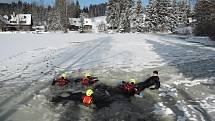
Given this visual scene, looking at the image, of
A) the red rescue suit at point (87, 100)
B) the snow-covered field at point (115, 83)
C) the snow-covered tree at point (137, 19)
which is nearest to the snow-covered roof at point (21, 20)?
the snow-covered tree at point (137, 19)

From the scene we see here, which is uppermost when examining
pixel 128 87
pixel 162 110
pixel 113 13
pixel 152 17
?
pixel 113 13

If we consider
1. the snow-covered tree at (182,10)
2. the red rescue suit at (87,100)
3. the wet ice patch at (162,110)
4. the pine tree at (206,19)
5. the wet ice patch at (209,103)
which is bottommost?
the wet ice patch at (162,110)

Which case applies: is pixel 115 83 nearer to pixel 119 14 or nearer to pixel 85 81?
pixel 85 81

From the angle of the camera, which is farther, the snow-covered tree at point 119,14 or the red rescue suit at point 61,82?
the snow-covered tree at point 119,14

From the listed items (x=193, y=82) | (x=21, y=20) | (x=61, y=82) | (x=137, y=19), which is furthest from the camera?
(x=21, y=20)

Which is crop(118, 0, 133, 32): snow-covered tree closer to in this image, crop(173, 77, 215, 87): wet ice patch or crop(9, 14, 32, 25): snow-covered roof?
crop(9, 14, 32, 25): snow-covered roof

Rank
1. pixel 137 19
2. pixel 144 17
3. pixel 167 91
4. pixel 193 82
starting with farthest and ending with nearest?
1. pixel 144 17
2. pixel 137 19
3. pixel 193 82
4. pixel 167 91

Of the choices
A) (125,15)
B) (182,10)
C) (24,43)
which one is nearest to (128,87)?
(24,43)

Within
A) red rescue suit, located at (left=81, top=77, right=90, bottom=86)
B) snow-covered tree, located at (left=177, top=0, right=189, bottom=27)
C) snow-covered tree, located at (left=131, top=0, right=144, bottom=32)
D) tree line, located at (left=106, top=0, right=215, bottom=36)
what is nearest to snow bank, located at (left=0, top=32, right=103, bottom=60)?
red rescue suit, located at (left=81, top=77, right=90, bottom=86)

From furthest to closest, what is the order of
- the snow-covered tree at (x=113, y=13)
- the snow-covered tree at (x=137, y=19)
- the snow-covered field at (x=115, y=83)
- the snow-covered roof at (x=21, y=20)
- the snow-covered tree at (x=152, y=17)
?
the snow-covered roof at (x=21, y=20) < the snow-covered tree at (x=113, y=13) < the snow-covered tree at (x=137, y=19) < the snow-covered tree at (x=152, y=17) < the snow-covered field at (x=115, y=83)

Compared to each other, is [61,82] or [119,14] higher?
[119,14]

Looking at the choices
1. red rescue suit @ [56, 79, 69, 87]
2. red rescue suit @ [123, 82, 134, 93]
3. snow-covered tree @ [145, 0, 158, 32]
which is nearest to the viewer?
red rescue suit @ [123, 82, 134, 93]

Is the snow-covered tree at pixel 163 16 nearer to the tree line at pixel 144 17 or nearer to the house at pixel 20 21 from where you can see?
the tree line at pixel 144 17

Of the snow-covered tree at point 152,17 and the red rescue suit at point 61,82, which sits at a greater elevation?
the snow-covered tree at point 152,17
